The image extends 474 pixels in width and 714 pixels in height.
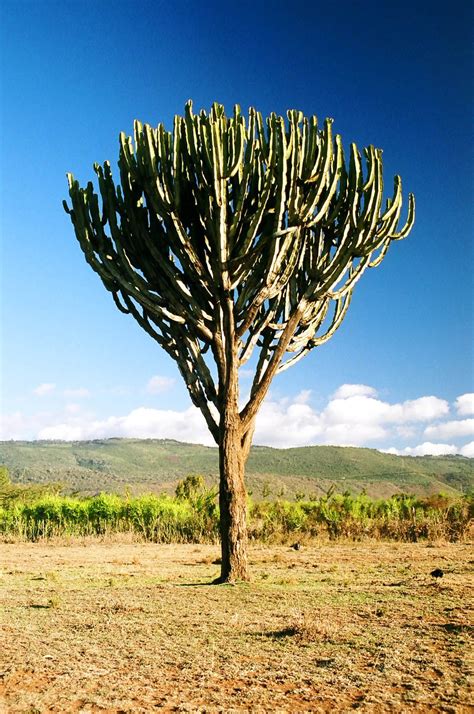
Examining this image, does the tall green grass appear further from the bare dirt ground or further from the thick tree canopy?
the thick tree canopy

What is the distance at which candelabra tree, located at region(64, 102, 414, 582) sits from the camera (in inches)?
338

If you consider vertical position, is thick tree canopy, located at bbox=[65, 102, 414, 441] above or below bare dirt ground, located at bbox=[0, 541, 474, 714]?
above

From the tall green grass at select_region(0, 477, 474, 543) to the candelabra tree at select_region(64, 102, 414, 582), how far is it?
21.0 ft

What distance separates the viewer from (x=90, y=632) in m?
5.79

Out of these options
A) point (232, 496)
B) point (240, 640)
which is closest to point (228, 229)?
point (232, 496)

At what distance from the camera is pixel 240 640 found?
17.6 ft

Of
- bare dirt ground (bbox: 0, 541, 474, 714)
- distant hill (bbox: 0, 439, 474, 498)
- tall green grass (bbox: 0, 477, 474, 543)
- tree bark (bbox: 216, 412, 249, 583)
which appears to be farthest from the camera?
distant hill (bbox: 0, 439, 474, 498)

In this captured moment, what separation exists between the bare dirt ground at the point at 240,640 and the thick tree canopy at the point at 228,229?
2755 millimetres

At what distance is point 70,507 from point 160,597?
9.12 metres

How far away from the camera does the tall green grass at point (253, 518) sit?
1427 cm

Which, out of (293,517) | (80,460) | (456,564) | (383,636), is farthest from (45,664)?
(80,460)

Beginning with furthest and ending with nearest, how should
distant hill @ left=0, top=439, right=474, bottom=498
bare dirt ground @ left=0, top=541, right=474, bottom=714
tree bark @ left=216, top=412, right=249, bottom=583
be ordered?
1. distant hill @ left=0, top=439, right=474, bottom=498
2. tree bark @ left=216, top=412, right=249, bottom=583
3. bare dirt ground @ left=0, top=541, right=474, bottom=714

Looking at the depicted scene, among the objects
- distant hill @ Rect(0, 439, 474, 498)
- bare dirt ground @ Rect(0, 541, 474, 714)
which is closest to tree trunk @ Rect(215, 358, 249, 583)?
bare dirt ground @ Rect(0, 541, 474, 714)

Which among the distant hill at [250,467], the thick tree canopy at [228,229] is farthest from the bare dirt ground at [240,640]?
the distant hill at [250,467]
